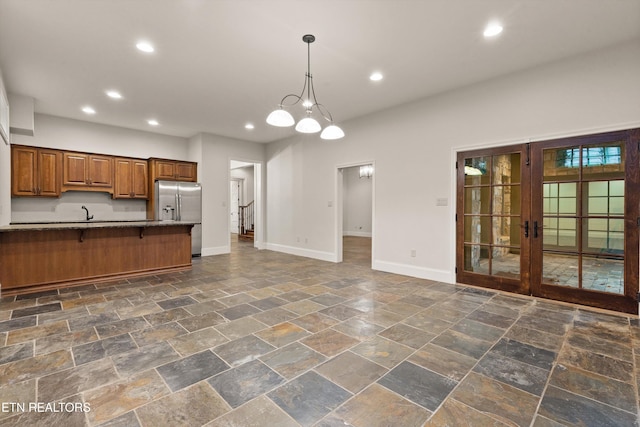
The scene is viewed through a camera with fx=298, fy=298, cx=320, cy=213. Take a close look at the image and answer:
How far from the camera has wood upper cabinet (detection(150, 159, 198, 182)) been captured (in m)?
6.73

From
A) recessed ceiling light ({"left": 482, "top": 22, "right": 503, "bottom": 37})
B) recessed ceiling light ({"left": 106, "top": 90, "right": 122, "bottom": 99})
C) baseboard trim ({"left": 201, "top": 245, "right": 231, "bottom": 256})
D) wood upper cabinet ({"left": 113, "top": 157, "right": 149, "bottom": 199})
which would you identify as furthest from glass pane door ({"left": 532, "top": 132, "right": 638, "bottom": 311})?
wood upper cabinet ({"left": 113, "top": 157, "right": 149, "bottom": 199})

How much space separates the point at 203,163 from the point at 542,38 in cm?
650

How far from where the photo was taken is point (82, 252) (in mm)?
4422

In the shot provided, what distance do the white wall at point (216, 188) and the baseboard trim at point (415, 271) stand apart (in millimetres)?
3948

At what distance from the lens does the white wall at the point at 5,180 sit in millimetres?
4363

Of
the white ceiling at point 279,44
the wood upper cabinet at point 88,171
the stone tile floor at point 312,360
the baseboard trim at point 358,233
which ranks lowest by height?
the stone tile floor at point 312,360

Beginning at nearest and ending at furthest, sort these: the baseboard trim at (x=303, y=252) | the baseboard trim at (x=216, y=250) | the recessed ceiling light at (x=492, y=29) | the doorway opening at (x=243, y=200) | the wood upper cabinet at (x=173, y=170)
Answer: the recessed ceiling light at (x=492, y=29) < the baseboard trim at (x=303, y=252) < the wood upper cabinet at (x=173, y=170) < the baseboard trim at (x=216, y=250) < the doorway opening at (x=243, y=200)

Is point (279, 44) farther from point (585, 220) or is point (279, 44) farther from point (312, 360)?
point (585, 220)

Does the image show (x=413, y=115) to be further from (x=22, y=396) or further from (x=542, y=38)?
(x=22, y=396)

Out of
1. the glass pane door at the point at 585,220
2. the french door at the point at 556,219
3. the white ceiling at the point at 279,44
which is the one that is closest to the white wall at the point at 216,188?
the white ceiling at the point at 279,44

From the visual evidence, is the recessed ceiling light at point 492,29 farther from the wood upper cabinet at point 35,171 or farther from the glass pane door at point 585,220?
the wood upper cabinet at point 35,171

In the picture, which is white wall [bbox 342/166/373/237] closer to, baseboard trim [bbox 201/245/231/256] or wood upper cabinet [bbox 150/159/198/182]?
baseboard trim [bbox 201/245/231/256]

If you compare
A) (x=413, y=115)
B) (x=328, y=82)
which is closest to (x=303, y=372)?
(x=328, y=82)

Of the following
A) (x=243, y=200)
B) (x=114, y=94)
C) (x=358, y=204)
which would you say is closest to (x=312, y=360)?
(x=114, y=94)
